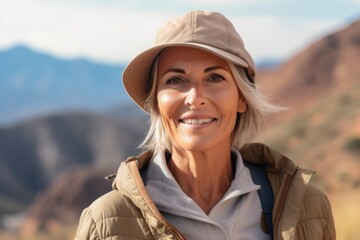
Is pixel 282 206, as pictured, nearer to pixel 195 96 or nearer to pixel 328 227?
pixel 328 227

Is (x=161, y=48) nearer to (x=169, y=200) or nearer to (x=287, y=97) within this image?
(x=169, y=200)

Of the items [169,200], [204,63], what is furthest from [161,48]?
[169,200]

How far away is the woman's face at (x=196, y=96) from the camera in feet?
10.4

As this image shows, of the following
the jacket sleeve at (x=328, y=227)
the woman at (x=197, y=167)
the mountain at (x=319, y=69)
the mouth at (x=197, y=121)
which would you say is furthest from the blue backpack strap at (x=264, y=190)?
the mountain at (x=319, y=69)

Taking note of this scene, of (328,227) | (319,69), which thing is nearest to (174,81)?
(328,227)

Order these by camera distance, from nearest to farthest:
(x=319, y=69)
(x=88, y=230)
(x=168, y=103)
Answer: (x=88, y=230)
(x=168, y=103)
(x=319, y=69)

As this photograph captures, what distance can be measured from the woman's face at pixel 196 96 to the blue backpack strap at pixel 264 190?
280 mm

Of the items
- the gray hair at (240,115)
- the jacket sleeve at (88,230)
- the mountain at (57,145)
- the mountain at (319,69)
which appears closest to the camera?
the jacket sleeve at (88,230)

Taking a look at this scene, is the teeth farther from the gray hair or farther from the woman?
the gray hair

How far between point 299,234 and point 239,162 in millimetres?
461

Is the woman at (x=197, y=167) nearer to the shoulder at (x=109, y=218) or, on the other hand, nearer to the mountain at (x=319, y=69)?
the shoulder at (x=109, y=218)

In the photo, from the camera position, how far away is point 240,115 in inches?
139

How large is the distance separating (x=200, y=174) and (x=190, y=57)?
51cm

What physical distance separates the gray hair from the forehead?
2.6 inches
